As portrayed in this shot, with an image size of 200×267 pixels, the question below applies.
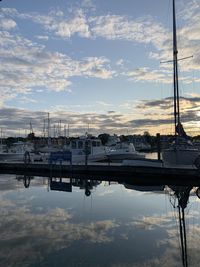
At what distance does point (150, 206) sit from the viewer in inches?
A: 636

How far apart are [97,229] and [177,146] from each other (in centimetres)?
2133

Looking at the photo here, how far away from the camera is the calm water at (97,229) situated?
8.82m

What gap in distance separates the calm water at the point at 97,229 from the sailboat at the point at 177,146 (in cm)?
1188

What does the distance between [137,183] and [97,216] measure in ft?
39.9

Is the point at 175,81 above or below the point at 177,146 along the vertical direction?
above

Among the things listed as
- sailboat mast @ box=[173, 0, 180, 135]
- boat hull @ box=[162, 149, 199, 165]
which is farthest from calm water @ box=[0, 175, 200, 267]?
sailboat mast @ box=[173, 0, 180, 135]

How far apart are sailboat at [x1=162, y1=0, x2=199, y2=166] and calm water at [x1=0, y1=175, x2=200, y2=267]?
39.0 ft

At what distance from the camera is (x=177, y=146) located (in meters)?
32.0

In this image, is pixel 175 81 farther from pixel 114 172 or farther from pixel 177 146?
pixel 114 172

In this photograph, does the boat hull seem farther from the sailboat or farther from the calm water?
the calm water

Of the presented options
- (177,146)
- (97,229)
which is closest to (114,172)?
(177,146)

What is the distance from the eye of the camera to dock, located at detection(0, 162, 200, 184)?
25453 mm

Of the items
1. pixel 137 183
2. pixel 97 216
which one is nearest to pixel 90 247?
pixel 97 216

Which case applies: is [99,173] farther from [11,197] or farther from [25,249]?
[25,249]
